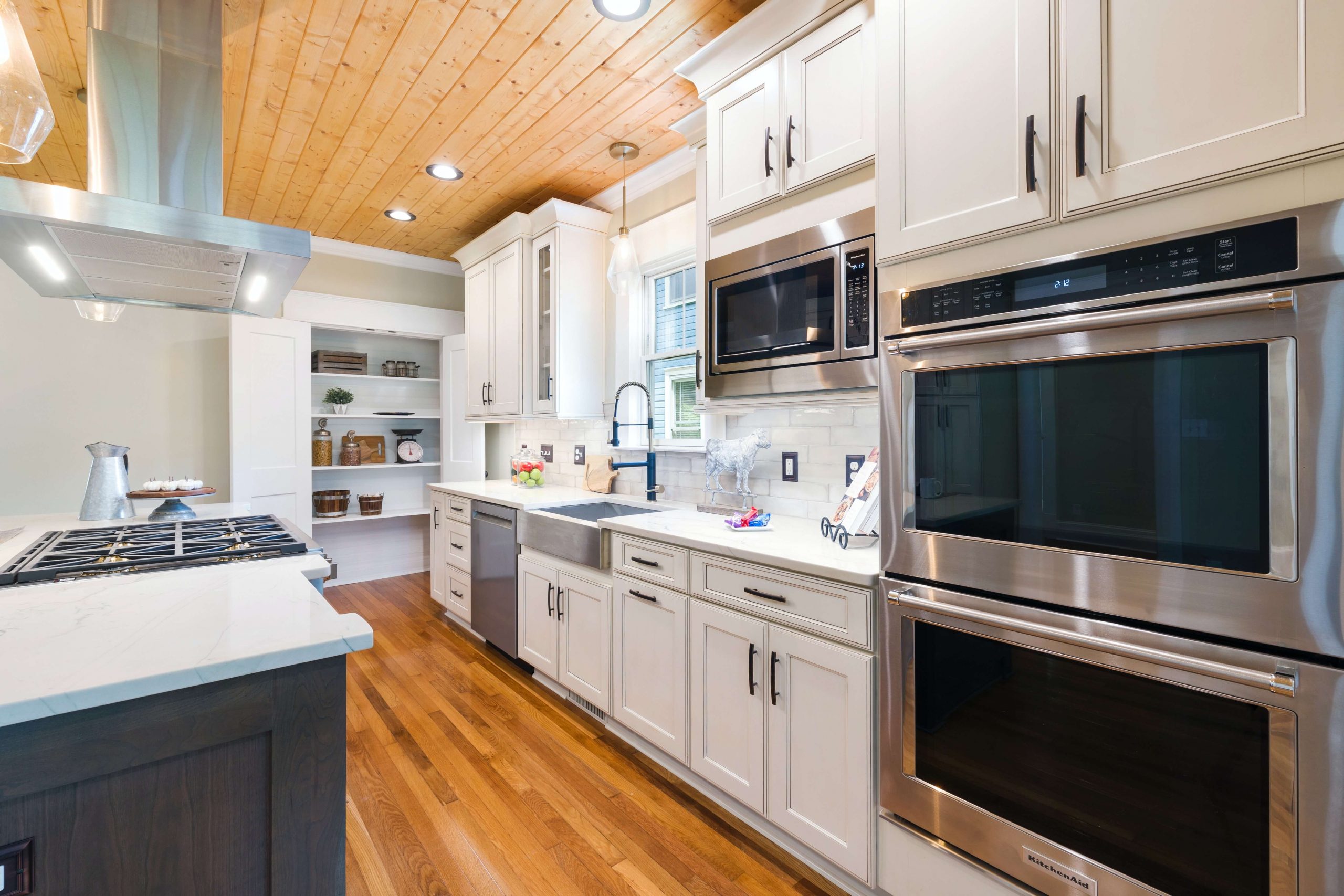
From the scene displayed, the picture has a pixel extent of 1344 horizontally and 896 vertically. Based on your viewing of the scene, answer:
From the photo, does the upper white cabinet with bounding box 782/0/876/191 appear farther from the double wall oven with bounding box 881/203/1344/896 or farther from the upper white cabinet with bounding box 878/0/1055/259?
the double wall oven with bounding box 881/203/1344/896

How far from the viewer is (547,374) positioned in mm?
3662

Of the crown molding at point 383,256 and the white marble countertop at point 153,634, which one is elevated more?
the crown molding at point 383,256

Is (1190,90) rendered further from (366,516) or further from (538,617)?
(366,516)

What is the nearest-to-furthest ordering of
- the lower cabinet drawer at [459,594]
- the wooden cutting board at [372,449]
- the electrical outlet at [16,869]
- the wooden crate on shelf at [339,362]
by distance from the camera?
the electrical outlet at [16,869] → the lower cabinet drawer at [459,594] → the wooden crate on shelf at [339,362] → the wooden cutting board at [372,449]

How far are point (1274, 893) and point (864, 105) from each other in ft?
6.33

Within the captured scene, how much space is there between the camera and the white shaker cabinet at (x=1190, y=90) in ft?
3.13

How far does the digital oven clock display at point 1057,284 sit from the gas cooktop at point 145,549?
6.58 feet

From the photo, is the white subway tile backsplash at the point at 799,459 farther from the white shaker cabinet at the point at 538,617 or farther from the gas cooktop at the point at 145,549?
the gas cooktop at the point at 145,549

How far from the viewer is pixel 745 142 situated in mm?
2141

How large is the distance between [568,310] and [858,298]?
2.09 m

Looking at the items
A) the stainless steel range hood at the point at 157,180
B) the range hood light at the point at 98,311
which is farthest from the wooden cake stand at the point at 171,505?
the range hood light at the point at 98,311

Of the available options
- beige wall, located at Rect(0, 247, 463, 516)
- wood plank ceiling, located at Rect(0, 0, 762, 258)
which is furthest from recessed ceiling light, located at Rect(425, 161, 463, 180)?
beige wall, located at Rect(0, 247, 463, 516)

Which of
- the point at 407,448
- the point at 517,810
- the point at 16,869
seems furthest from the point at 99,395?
the point at 16,869

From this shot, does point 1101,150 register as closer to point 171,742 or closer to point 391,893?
point 171,742
